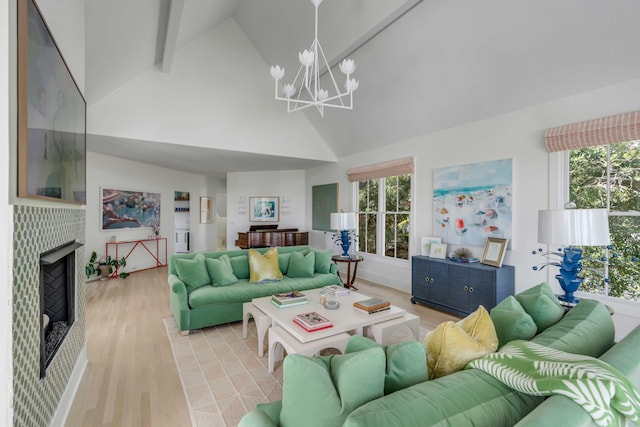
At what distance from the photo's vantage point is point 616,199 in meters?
2.89

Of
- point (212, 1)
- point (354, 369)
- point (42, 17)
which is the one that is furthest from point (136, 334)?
point (212, 1)

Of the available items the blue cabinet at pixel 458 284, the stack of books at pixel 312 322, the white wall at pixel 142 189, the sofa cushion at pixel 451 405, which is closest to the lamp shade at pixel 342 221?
A: the blue cabinet at pixel 458 284

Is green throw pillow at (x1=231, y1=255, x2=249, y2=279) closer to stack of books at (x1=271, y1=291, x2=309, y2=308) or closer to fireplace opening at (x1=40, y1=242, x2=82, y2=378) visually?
stack of books at (x1=271, y1=291, x2=309, y2=308)

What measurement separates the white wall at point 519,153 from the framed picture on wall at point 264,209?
357 cm

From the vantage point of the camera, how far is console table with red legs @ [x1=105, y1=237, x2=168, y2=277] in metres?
6.00

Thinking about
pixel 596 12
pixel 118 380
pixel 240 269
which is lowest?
pixel 118 380

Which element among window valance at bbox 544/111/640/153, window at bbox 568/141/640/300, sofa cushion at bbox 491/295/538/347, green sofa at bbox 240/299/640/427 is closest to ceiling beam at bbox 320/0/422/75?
window valance at bbox 544/111/640/153

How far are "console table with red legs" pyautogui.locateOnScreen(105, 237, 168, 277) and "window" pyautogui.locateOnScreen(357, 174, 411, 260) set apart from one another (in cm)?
468

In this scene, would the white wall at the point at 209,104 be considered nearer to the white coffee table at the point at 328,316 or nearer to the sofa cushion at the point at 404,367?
the white coffee table at the point at 328,316

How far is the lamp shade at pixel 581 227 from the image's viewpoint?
2.02 meters

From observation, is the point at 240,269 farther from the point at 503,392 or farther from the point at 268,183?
the point at 268,183

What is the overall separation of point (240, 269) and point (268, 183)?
4.05 meters

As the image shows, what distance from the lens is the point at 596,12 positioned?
2.40 m

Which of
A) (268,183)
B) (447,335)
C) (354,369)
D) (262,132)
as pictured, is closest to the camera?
(354,369)
